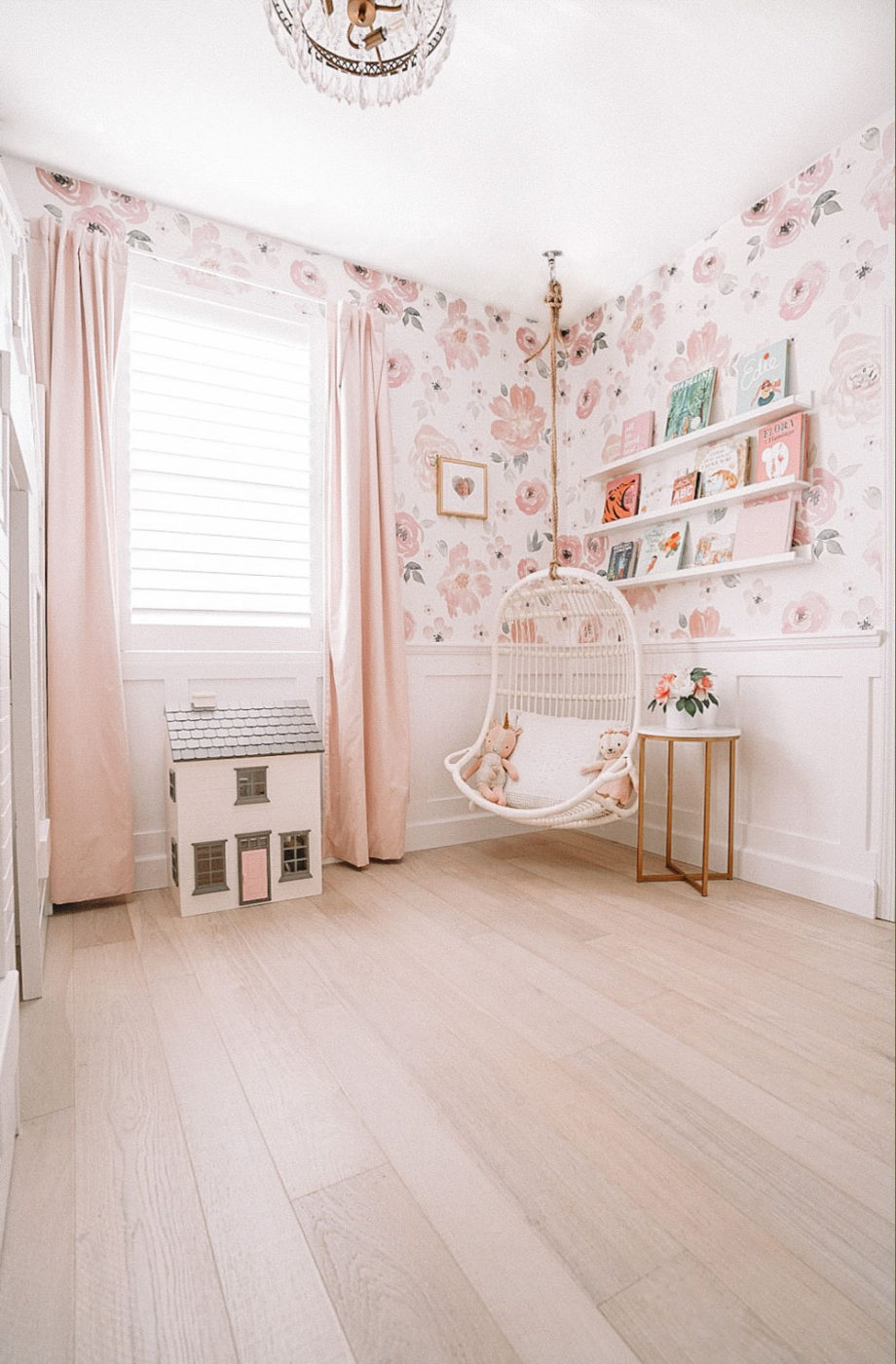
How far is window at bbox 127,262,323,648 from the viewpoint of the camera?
2.67m

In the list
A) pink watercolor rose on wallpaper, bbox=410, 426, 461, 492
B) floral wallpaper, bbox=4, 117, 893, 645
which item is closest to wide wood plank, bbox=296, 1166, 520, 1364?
floral wallpaper, bbox=4, 117, 893, 645

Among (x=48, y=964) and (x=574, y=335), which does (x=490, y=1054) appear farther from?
(x=574, y=335)

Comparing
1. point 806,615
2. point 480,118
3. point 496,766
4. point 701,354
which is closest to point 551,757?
point 496,766

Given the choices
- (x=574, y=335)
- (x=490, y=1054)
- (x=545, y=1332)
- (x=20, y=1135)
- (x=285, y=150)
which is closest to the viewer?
(x=545, y=1332)

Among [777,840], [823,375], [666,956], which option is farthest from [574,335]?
[666,956]

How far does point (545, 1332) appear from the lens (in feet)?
2.90

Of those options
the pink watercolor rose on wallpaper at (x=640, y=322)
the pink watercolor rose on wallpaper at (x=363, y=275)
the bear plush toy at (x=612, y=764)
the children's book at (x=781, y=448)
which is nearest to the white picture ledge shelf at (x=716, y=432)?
the children's book at (x=781, y=448)

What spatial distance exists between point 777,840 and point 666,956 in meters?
0.86

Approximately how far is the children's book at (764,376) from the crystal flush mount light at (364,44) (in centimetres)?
148

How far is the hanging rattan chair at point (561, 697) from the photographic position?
2623mm

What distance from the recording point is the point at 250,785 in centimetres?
248

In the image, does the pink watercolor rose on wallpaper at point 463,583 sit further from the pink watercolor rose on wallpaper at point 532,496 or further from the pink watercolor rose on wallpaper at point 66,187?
the pink watercolor rose on wallpaper at point 66,187

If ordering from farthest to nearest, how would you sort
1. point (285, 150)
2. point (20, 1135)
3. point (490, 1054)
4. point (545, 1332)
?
point (285, 150) < point (490, 1054) < point (20, 1135) < point (545, 1332)

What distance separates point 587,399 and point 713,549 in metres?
1.14
